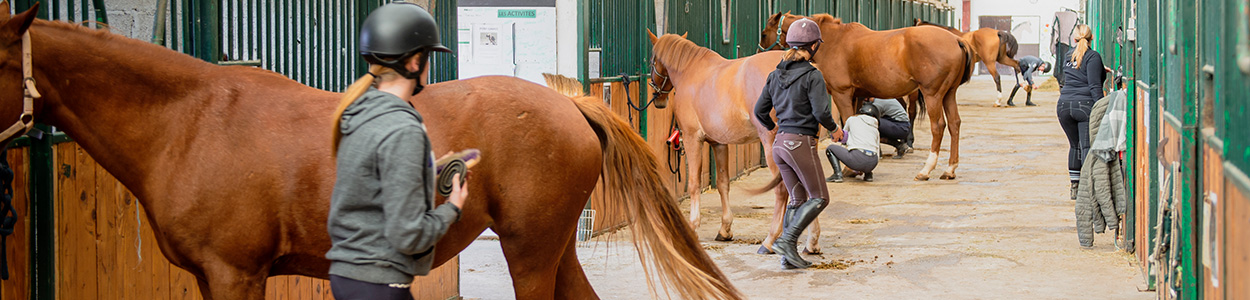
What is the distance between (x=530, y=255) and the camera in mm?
3906

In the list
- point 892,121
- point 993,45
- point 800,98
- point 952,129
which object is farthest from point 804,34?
point 993,45

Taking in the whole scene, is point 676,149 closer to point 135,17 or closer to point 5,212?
point 135,17

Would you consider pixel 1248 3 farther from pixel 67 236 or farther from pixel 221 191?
pixel 67 236

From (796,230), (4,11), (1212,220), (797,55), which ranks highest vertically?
(4,11)

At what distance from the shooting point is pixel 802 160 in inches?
254

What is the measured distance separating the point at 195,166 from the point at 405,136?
1.10 metres

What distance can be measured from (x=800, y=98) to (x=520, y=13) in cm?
236

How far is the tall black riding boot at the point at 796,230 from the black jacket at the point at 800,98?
0.42 meters

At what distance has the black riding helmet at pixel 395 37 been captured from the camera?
2.62m

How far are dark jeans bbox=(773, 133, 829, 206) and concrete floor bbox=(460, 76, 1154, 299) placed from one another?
1.72 feet

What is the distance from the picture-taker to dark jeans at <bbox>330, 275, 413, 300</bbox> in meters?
2.62

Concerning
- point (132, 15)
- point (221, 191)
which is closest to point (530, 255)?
point (221, 191)

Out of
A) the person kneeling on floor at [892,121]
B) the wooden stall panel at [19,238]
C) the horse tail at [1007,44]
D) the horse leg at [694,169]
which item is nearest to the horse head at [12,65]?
the wooden stall panel at [19,238]

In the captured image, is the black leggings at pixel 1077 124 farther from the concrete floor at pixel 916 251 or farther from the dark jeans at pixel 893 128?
the dark jeans at pixel 893 128
